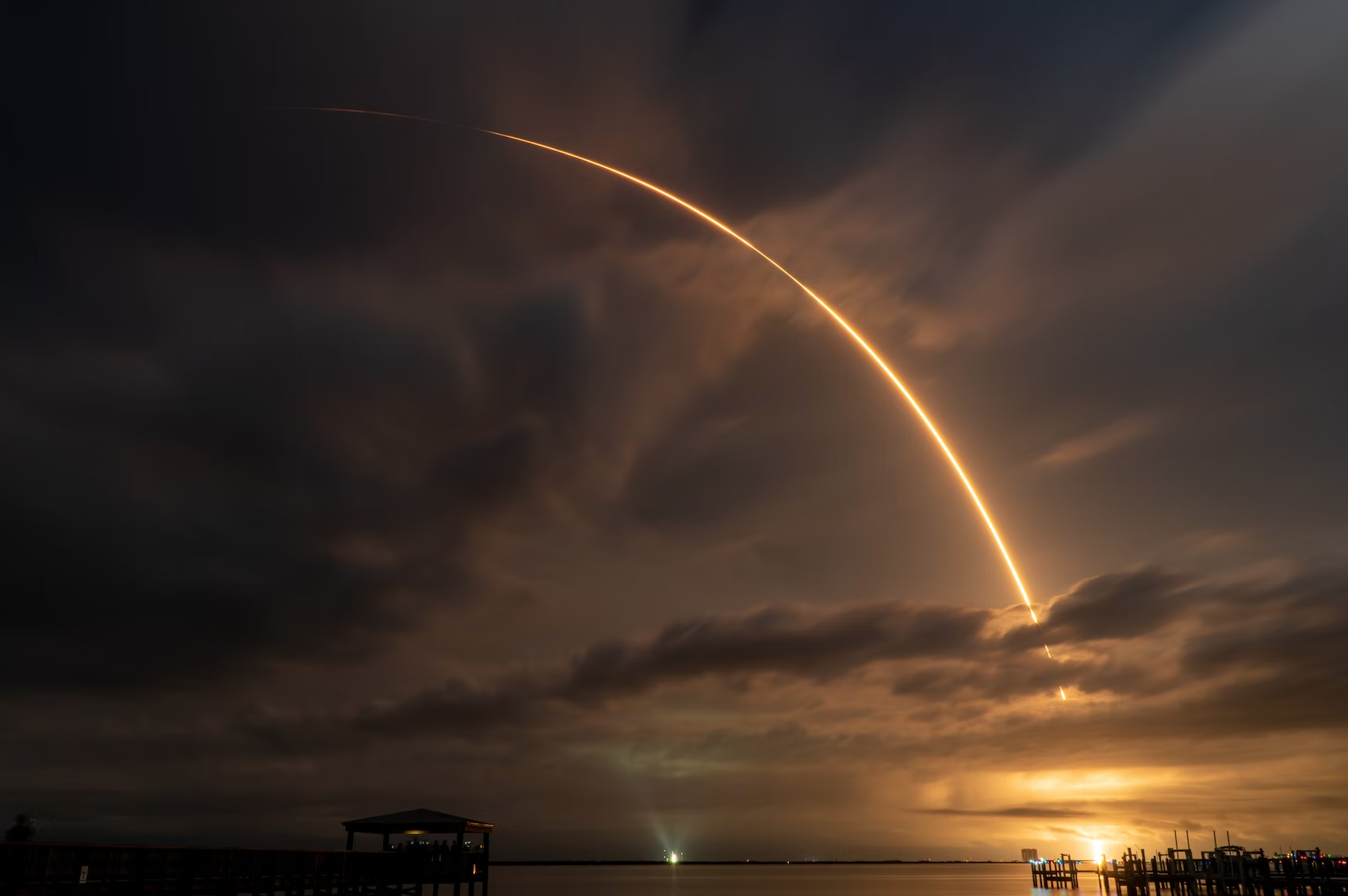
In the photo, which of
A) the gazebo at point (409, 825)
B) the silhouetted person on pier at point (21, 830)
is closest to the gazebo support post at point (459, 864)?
the gazebo at point (409, 825)

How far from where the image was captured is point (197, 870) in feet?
104

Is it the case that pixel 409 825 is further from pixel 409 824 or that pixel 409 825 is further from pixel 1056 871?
pixel 1056 871

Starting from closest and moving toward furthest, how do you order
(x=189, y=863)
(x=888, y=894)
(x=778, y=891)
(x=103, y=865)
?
(x=103, y=865) < (x=189, y=863) < (x=888, y=894) < (x=778, y=891)

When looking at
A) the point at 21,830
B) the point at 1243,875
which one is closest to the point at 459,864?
the point at 21,830

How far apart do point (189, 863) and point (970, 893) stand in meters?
122

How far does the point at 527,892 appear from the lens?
431 ft

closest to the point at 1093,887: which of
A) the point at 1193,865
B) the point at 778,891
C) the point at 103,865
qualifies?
the point at 778,891

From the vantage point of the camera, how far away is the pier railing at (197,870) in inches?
982

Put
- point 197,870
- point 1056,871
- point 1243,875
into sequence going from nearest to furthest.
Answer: point 197,870 → point 1243,875 → point 1056,871

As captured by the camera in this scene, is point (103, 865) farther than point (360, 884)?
No

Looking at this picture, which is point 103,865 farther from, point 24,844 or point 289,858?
point 289,858

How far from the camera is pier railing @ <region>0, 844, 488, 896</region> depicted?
982 inches

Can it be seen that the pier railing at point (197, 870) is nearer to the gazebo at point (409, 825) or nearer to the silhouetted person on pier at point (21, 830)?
the gazebo at point (409, 825)

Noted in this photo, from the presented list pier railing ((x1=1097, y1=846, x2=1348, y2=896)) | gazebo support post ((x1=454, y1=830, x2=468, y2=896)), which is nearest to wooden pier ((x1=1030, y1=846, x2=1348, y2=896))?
pier railing ((x1=1097, y1=846, x2=1348, y2=896))
